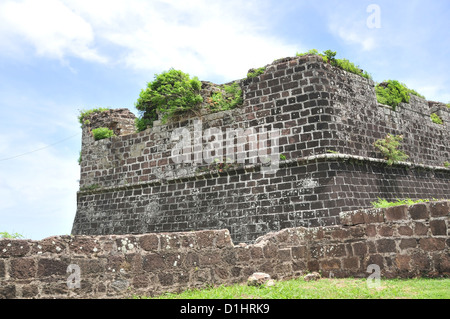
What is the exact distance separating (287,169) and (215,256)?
4817 millimetres

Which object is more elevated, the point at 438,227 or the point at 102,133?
the point at 102,133

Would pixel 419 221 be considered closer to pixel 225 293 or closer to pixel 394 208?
pixel 394 208

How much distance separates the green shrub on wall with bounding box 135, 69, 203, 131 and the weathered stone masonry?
44 cm

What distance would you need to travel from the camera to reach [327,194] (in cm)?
930

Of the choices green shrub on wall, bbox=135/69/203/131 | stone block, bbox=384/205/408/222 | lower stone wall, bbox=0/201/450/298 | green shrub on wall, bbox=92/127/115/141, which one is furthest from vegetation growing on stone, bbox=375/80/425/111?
green shrub on wall, bbox=92/127/115/141

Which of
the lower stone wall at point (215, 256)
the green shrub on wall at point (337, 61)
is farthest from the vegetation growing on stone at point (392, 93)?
the lower stone wall at point (215, 256)

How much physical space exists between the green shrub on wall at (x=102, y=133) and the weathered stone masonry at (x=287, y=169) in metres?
0.61

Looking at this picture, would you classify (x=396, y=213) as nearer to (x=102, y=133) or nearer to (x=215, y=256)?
(x=215, y=256)

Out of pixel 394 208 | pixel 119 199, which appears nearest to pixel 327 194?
pixel 394 208
